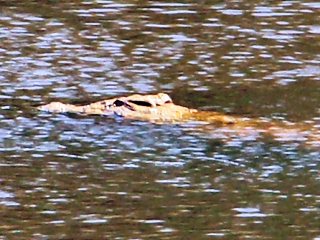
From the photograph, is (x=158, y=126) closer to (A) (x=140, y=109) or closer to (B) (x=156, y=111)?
(B) (x=156, y=111)

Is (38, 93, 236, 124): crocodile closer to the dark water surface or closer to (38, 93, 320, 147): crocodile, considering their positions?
(38, 93, 320, 147): crocodile

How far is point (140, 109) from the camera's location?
59.3 ft

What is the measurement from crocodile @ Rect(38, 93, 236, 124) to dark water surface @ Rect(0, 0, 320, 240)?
0.28 metres

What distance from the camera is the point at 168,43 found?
21844mm

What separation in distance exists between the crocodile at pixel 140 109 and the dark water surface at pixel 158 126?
11.0 inches

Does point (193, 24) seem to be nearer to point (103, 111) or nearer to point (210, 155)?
point (103, 111)

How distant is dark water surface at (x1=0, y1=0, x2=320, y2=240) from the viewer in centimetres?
1373

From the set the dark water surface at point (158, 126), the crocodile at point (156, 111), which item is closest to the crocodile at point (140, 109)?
the crocodile at point (156, 111)

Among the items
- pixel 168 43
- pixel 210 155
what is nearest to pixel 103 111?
pixel 210 155

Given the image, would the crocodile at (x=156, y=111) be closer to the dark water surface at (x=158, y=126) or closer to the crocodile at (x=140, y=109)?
the crocodile at (x=140, y=109)

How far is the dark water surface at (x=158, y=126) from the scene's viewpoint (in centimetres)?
1373

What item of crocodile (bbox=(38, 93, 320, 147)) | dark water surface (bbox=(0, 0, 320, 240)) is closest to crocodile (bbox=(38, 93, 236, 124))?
crocodile (bbox=(38, 93, 320, 147))

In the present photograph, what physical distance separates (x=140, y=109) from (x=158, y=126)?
700mm

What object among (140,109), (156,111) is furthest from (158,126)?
(140,109)
